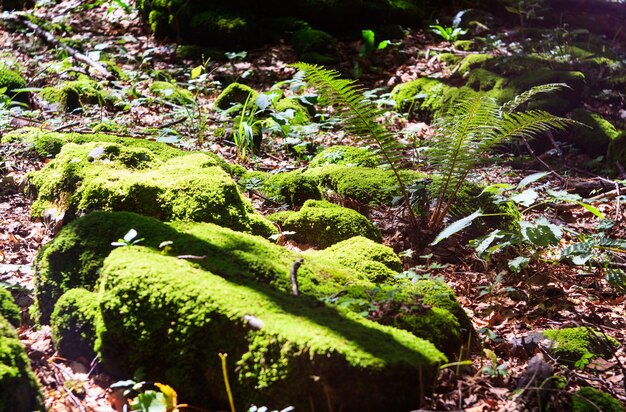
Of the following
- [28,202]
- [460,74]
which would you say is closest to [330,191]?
[28,202]

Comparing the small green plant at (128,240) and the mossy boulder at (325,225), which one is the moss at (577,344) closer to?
the mossy boulder at (325,225)

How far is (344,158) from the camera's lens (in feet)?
17.1

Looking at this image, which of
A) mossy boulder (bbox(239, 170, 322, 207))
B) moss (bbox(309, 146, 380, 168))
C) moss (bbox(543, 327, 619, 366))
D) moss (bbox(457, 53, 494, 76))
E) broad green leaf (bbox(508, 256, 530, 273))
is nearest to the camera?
moss (bbox(543, 327, 619, 366))

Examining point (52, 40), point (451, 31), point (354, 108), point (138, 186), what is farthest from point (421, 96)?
point (52, 40)

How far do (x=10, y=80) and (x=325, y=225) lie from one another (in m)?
4.84

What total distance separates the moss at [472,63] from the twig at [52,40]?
4.65 m

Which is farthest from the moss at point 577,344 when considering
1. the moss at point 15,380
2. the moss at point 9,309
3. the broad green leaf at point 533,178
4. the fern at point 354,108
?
the moss at point 9,309

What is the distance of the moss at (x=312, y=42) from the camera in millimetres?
8648

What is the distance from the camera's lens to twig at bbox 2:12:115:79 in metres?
7.40

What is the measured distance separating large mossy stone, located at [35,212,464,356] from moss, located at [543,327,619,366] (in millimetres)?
452

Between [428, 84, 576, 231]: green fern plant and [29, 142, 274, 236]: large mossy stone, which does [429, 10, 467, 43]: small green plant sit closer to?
[428, 84, 576, 231]: green fern plant

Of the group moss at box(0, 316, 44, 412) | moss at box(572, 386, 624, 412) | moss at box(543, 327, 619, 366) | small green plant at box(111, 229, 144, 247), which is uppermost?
small green plant at box(111, 229, 144, 247)

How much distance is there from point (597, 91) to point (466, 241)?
408cm

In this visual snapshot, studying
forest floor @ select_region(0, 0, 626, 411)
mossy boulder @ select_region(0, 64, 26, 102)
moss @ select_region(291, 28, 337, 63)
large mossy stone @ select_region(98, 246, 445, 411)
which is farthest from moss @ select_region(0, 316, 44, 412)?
moss @ select_region(291, 28, 337, 63)
